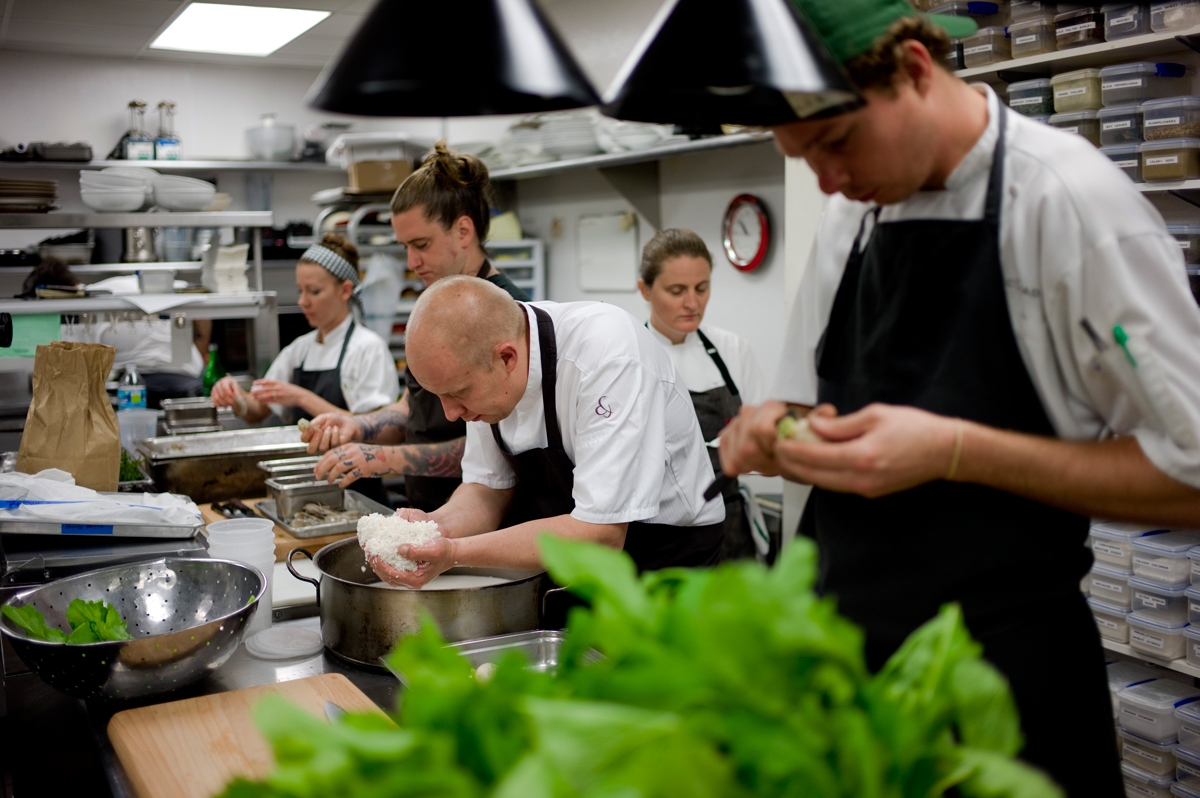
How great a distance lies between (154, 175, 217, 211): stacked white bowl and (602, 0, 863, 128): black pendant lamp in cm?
373

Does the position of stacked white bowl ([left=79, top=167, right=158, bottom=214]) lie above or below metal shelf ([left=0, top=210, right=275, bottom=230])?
above

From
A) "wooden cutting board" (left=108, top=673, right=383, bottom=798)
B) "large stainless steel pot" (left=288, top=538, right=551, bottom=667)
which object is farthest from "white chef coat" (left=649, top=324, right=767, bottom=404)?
"wooden cutting board" (left=108, top=673, right=383, bottom=798)

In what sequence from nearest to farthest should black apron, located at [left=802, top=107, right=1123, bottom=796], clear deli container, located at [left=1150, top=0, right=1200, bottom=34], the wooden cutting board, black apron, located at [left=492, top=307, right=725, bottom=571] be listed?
black apron, located at [left=802, top=107, right=1123, bottom=796] → the wooden cutting board → black apron, located at [left=492, top=307, right=725, bottom=571] → clear deli container, located at [left=1150, top=0, right=1200, bottom=34]

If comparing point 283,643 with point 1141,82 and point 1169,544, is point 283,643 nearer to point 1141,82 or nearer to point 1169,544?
point 1169,544

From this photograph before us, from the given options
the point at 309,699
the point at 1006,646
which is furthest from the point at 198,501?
the point at 1006,646

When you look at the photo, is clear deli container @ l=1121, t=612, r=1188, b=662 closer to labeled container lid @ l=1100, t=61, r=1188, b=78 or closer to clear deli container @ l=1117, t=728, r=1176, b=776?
clear deli container @ l=1117, t=728, r=1176, b=776

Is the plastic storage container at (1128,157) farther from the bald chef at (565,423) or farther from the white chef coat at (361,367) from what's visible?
the white chef coat at (361,367)

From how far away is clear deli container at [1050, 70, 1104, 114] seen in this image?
2.87 m

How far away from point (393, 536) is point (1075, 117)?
246 centimetres

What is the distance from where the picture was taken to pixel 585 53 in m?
6.20

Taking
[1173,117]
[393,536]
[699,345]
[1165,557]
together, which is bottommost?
[1165,557]

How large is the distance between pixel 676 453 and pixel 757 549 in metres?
1.95

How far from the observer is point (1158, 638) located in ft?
9.17

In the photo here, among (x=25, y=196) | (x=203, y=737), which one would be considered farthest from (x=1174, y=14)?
(x=25, y=196)
